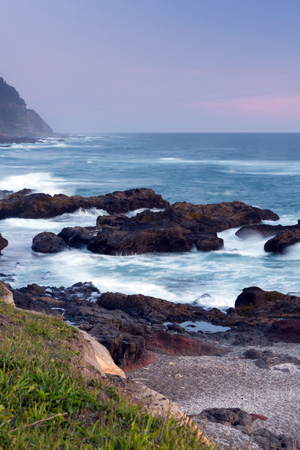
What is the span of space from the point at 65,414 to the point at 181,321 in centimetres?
1324

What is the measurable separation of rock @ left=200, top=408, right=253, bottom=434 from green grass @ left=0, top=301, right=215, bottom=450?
128 inches

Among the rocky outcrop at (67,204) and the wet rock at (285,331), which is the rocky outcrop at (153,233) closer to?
the rocky outcrop at (67,204)

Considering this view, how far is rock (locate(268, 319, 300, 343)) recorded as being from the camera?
1494 cm

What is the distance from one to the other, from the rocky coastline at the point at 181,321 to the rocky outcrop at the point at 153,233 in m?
0.06

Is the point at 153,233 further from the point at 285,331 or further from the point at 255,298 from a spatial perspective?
the point at 285,331

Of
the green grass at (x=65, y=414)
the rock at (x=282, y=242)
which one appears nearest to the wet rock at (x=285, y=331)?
the green grass at (x=65, y=414)

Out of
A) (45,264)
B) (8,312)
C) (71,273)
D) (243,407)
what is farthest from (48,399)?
(45,264)

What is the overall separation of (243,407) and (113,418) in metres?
5.36

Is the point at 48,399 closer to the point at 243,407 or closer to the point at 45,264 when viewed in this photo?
the point at 243,407

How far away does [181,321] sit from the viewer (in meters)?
17.6

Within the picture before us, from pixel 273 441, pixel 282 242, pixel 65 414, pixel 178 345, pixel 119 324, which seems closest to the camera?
pixel 65 414

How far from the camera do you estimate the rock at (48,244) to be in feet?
91.7

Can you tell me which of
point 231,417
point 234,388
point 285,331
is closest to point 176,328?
point 285,331

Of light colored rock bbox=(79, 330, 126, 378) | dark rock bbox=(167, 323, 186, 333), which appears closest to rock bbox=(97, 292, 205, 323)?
A: dark rock bbox=(167, 323, 186, 333)
